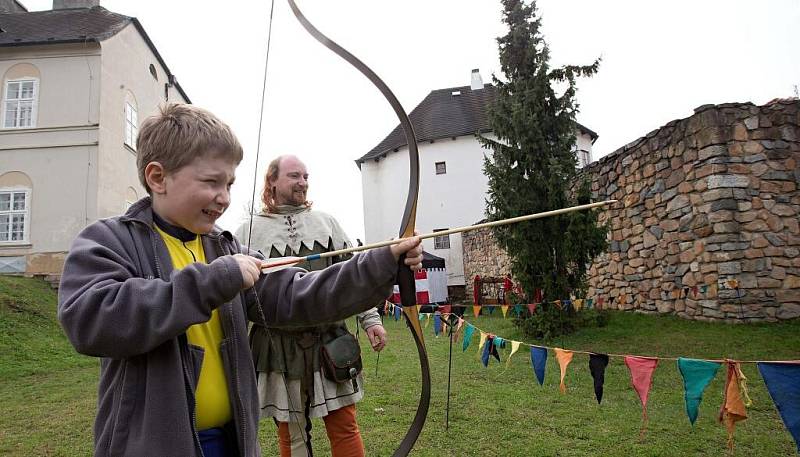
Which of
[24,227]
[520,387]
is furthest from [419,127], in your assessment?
[520,387]

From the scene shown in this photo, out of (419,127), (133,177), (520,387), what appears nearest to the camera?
(520,387)

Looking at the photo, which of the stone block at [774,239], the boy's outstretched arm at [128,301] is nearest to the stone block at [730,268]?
the stone block at [774,239]

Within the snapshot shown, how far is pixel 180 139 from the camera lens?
45.3 inches

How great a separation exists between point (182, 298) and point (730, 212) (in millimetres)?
6205

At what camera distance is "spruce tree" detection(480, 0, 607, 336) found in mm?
6512

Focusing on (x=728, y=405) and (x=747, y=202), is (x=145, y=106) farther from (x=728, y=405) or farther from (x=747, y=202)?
(x=728, y=405)

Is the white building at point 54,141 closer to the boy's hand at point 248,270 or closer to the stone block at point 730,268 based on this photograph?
the stone block at point 730,268

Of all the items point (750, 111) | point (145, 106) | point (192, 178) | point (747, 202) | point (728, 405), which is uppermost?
point (145, 106)

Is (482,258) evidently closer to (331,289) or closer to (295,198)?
(295,198)

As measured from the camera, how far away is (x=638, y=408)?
11.4ft

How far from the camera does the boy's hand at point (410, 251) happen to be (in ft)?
4.09

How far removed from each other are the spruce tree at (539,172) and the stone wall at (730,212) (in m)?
0.96

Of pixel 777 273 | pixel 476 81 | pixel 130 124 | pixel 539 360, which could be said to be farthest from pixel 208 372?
pixel 476 81

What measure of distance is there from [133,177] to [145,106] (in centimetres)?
194
